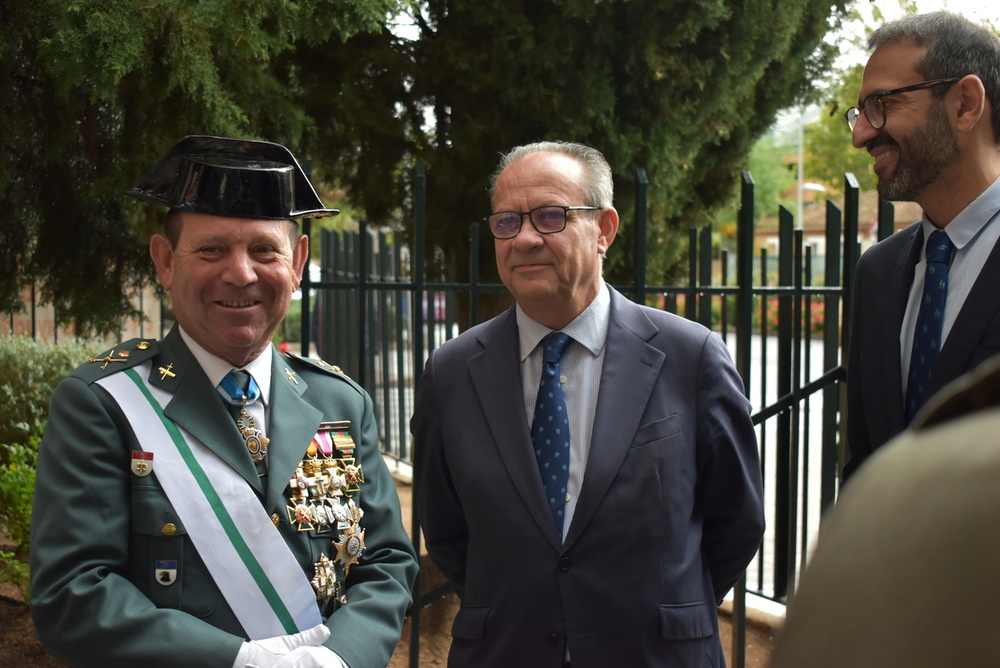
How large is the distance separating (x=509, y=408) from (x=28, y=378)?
4.00m

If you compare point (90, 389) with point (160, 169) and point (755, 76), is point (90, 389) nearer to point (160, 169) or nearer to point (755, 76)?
point (160, 169)

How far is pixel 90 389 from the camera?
1976 millimetres

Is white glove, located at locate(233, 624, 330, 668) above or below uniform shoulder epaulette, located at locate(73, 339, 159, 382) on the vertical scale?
below

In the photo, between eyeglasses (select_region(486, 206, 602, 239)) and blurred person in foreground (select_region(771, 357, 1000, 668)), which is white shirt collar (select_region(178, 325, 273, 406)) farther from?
blurred person in foreground (select_region(771, 357, 1000, 668))

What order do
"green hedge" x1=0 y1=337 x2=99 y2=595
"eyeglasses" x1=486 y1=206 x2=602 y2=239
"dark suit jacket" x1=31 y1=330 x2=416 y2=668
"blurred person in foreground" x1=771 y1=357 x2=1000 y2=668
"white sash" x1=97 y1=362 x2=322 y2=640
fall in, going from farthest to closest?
"green hedge" x1=0 y1=337 x2=99 y2=595, "eyeglasses" x1=486 y1=206 x2=602 y2=239, "white sash" x1=97 y1=362 x2=322 y2=640, "dark suit jacket" x1=31 y1=330 x2=416 y2=668, "blurred person in foreground" x1=771 y1=357 x2=1000 y2=668

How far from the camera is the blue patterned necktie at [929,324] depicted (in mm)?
2246

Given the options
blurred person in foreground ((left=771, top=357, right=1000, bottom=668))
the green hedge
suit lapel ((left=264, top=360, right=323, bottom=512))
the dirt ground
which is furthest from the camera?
the green hedge

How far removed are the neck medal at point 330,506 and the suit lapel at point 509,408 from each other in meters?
0.37

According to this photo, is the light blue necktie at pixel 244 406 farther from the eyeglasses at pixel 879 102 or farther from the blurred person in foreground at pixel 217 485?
the eyeglasses at pixel 879 102

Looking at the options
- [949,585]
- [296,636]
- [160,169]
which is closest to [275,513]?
[296,636]

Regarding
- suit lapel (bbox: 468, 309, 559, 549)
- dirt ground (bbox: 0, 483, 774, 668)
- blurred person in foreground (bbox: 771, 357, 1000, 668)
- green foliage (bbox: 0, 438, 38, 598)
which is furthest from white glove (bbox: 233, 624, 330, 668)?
green foliage (bbox: 0, 438, 38, 598)

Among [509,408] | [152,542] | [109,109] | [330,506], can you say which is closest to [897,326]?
[509,408]

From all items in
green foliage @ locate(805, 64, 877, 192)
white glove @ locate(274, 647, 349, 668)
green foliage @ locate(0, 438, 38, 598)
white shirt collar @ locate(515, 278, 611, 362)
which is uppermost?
green foliage @ locate(805, 64, 877, 192)

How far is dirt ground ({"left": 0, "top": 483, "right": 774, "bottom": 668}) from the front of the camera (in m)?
3.92
